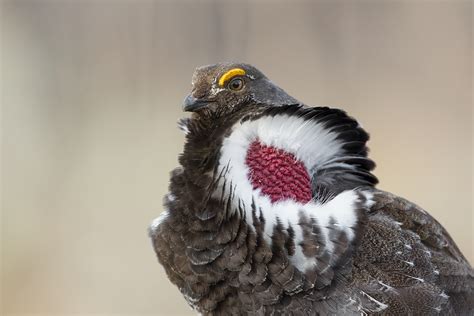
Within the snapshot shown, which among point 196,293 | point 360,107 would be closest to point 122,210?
point 360,107

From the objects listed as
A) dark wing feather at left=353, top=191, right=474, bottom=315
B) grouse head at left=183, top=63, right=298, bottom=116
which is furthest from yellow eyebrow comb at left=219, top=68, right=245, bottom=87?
dark wing feather at left=353, top=191, right=474, bottom=315

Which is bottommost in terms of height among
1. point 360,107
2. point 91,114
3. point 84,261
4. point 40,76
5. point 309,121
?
point 309,121

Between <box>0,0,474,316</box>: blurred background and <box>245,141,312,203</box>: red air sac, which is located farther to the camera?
<box>0,0,474,316</box>: blurred background

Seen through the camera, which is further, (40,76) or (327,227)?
(40,76)

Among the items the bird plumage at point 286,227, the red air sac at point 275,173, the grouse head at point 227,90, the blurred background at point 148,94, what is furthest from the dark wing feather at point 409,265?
the blurred background at point 148,94

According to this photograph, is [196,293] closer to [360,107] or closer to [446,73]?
[360,107]

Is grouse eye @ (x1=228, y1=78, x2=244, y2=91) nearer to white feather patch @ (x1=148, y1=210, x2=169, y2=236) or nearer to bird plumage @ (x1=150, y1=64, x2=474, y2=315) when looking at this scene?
bird plumage @ (x1=150, y1=64, x2=474, y2=315)

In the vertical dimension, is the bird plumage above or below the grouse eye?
below

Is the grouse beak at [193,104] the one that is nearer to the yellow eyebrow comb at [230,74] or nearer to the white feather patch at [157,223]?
the yellow eyebrow comb at [230,74]
